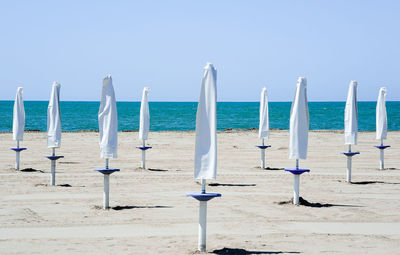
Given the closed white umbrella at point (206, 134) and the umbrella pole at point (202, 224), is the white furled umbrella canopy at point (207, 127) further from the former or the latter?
the umbrella pole at point (202, 224)

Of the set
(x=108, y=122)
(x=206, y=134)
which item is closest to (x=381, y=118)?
(x=108, y=122)

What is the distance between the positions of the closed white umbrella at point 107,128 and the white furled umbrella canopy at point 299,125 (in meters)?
4.25

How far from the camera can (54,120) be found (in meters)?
15.6

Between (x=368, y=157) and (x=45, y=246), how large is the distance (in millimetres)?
18550

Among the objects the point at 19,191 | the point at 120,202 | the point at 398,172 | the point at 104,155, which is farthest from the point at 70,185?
the point at 398,172

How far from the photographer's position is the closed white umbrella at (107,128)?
40.2 feet

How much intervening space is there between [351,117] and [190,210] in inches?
264

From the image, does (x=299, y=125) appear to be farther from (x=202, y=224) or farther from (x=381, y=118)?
(x=381, y=118)

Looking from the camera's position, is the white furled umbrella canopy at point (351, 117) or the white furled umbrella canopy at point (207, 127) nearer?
the white furled umbrella canopy at point (207, 127)

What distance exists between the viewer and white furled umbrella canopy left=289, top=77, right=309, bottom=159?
41.5 ft

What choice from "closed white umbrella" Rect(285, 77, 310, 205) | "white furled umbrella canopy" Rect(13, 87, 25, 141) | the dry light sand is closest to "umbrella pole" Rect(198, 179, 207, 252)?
the dry light sand

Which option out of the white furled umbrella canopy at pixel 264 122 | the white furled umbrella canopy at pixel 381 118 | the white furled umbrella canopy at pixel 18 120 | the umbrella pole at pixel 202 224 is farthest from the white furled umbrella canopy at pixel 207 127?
the white furled umbrella canopy at pixel 381 118

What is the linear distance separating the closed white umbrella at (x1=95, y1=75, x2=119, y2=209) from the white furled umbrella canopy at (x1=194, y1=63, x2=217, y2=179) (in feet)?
13.2

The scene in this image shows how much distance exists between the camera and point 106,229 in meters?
10.4
